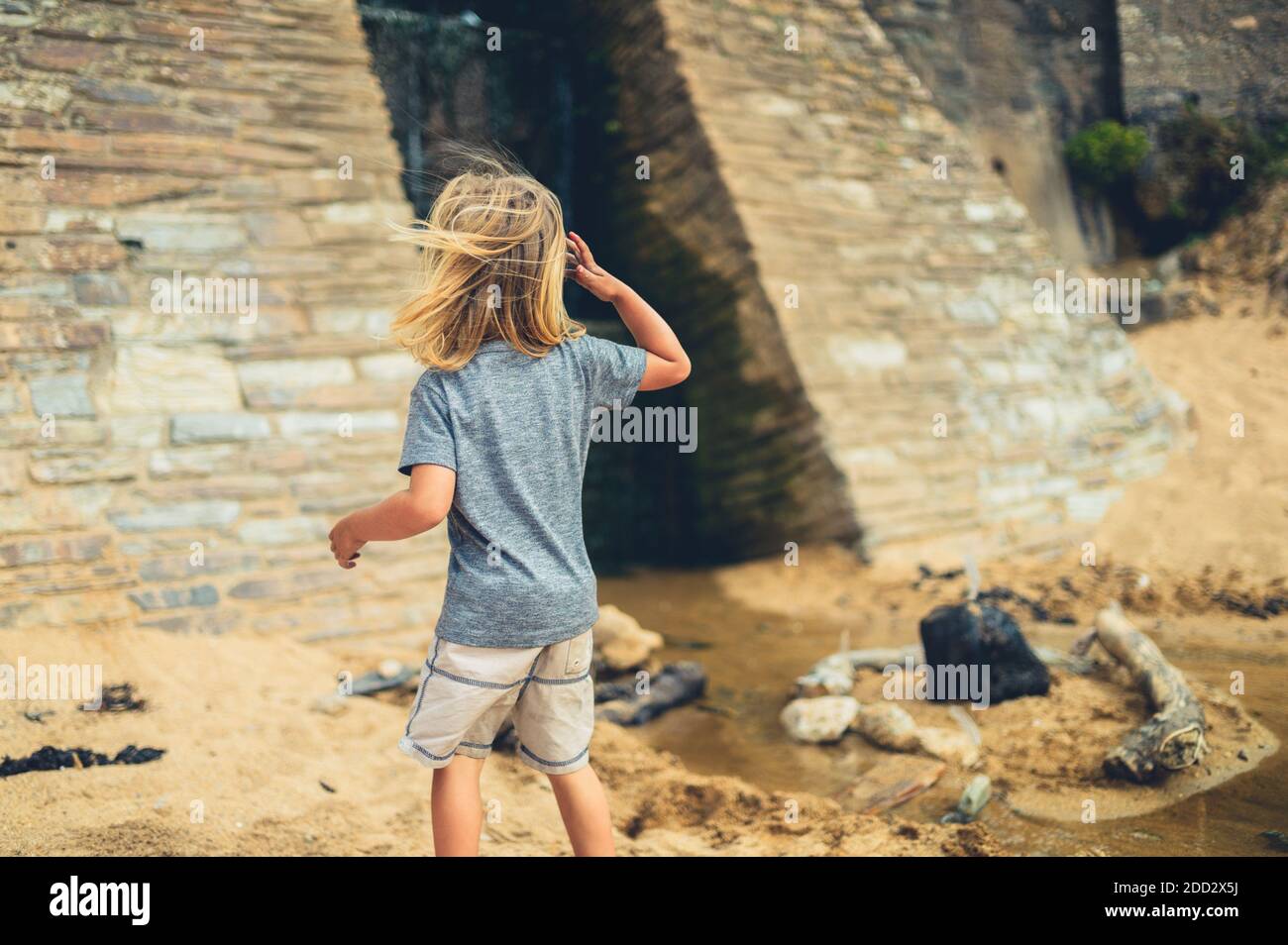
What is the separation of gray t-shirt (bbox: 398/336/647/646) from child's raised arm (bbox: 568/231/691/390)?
0.18m

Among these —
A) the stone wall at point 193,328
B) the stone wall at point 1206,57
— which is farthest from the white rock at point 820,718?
the stone wall at point 1206,57

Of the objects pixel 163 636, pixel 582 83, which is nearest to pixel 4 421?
pixel 163 636

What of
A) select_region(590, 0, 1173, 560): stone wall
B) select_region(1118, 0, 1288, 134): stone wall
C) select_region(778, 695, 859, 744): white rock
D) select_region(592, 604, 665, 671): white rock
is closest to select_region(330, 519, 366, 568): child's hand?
select_region(778, 695, 859, 744): white rock

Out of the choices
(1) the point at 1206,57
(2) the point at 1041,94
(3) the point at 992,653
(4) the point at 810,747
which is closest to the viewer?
(4) the point at 810,747

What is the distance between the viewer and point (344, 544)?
6.16 feet

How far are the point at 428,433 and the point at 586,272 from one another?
478mm

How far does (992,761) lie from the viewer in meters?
3.11

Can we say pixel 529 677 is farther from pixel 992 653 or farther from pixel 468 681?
pixel 992 653

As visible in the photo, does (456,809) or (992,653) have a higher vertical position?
(456,809)

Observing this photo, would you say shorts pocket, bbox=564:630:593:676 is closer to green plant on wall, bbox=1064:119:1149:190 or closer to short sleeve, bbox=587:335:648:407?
short sleeve, bbox=587:335:648:407

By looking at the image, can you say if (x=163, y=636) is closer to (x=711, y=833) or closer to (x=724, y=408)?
(x=711, y=833)

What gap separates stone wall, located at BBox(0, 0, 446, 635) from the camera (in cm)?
359

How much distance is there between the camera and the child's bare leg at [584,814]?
1.97m

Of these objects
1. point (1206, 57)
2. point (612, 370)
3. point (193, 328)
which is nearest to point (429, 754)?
point (612, 370)
